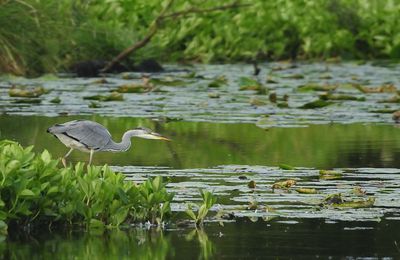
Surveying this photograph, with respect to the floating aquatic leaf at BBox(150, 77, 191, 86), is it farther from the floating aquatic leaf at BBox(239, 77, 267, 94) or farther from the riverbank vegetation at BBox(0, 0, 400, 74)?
the riverbank vegetation at BBox(0, 0, 400, 74)

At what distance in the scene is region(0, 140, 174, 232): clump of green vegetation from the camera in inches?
336

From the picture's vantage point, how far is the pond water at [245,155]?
828 cm

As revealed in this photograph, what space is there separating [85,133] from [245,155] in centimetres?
229

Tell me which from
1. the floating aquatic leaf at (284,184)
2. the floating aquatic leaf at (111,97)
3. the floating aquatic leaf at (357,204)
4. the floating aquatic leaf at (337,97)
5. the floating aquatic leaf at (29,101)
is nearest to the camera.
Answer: the floating aquatic leaf at (357,204)

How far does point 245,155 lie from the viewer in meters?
13.0

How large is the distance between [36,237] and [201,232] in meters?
1.04

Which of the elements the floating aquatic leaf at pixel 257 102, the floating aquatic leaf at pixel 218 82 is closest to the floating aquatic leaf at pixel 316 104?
the floating aquatic leaf at pixel 257 102

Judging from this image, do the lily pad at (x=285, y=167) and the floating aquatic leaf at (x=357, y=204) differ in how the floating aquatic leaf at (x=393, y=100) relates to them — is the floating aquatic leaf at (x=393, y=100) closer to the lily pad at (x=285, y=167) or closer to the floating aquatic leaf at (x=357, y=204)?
the lily pad at (x=285, y=167)

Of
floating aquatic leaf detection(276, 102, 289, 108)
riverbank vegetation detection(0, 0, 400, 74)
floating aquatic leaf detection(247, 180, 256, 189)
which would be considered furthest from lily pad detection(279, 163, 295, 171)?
riverbank vegetation detection(0, 0, 400, 74)

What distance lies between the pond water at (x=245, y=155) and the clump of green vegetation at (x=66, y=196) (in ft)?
0.45

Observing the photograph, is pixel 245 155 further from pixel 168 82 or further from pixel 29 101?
pixel 168 82

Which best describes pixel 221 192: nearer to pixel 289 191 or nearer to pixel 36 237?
pixel 289 191

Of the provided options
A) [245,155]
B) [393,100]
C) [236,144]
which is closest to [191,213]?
[245,155]

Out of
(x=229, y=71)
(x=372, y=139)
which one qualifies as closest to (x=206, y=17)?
(x=229, y=71)
